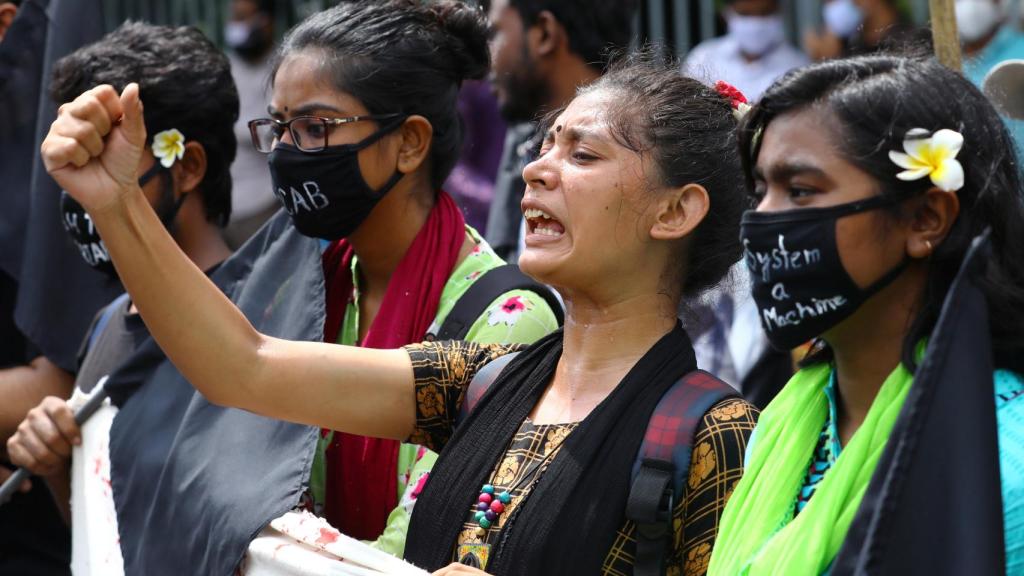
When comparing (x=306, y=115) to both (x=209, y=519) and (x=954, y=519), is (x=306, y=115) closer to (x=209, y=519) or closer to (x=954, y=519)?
(x=209, y=519)

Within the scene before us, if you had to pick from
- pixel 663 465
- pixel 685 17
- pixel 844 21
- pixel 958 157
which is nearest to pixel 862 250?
pixel 958 157

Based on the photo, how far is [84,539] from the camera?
148 inches

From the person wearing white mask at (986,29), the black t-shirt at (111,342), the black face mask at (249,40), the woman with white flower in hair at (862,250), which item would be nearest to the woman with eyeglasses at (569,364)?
the woman with white flower in hair at (862,250)

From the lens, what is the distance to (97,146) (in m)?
2.85

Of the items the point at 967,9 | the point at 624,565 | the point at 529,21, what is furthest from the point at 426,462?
the point at 967,9

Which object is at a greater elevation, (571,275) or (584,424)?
(571,275)

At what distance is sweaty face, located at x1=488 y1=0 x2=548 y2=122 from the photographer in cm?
539

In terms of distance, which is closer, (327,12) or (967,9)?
(327,12)

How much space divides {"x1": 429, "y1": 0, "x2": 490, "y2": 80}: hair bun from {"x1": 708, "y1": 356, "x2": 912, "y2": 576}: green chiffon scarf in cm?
151

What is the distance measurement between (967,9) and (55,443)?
13.3 ft

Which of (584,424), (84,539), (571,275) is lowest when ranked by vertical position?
(84,539)

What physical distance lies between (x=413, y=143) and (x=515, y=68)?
185 cm

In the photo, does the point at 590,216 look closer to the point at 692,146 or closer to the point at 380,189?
the point at 692,146

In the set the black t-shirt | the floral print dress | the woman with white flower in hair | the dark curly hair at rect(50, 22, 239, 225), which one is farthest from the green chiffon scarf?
the dark curly hair at rect(50, 22, 239, 225)
